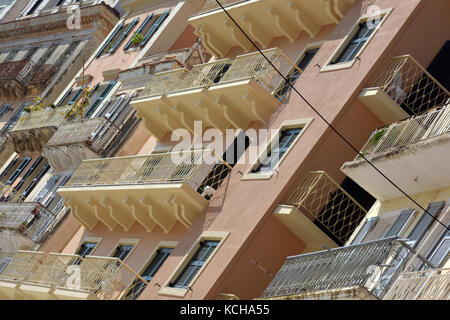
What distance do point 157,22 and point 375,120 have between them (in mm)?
13234

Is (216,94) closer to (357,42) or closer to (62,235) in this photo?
(357,42)

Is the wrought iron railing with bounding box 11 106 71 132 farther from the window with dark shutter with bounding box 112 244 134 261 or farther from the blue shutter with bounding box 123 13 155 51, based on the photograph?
the window with dark shutter with bounding box 112 244 134 261

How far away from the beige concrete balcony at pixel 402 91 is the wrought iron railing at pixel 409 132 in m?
2.31

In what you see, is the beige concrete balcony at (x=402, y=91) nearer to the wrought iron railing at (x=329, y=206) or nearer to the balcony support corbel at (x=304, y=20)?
the wrought iron railing at (x=329, y=206)

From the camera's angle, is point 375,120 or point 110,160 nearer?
point 375,120

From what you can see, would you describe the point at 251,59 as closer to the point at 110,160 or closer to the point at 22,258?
the point at 110,160

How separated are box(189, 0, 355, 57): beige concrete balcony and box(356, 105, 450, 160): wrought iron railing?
589 cm

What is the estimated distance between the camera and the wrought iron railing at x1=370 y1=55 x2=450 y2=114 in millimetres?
22734

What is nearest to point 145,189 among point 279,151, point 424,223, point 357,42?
point 279,151

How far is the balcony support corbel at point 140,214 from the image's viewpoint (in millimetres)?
26781

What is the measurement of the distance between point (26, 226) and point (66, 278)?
507cm

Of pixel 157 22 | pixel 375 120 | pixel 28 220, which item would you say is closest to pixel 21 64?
pixel 157 22

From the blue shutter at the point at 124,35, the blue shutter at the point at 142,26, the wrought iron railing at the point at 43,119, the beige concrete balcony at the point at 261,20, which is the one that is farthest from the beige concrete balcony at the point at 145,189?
the blue shutter at the point at 124,35

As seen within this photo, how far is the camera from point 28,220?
3134 cm
